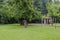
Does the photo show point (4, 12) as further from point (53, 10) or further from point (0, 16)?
point (53, 10)

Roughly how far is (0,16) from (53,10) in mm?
Result: 17716

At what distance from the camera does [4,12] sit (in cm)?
5184

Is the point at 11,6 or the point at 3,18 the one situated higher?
the point at 11,6

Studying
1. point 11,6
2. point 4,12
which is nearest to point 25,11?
point 11,6

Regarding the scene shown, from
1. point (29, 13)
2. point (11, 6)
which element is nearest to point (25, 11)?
point (29, 13)

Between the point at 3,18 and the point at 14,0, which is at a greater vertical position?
the point at 14,0

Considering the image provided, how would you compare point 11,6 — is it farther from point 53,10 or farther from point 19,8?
point 53,10

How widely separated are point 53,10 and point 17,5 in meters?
8.18

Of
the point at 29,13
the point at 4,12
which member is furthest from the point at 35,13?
the point at 4,12

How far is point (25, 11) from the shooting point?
42062 mm

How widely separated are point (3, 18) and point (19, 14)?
14719mm

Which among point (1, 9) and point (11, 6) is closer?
point (11, 6)

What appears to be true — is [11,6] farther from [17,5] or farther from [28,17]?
[28,17]

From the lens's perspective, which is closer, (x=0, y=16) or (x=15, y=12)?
(x=15, y=12)
